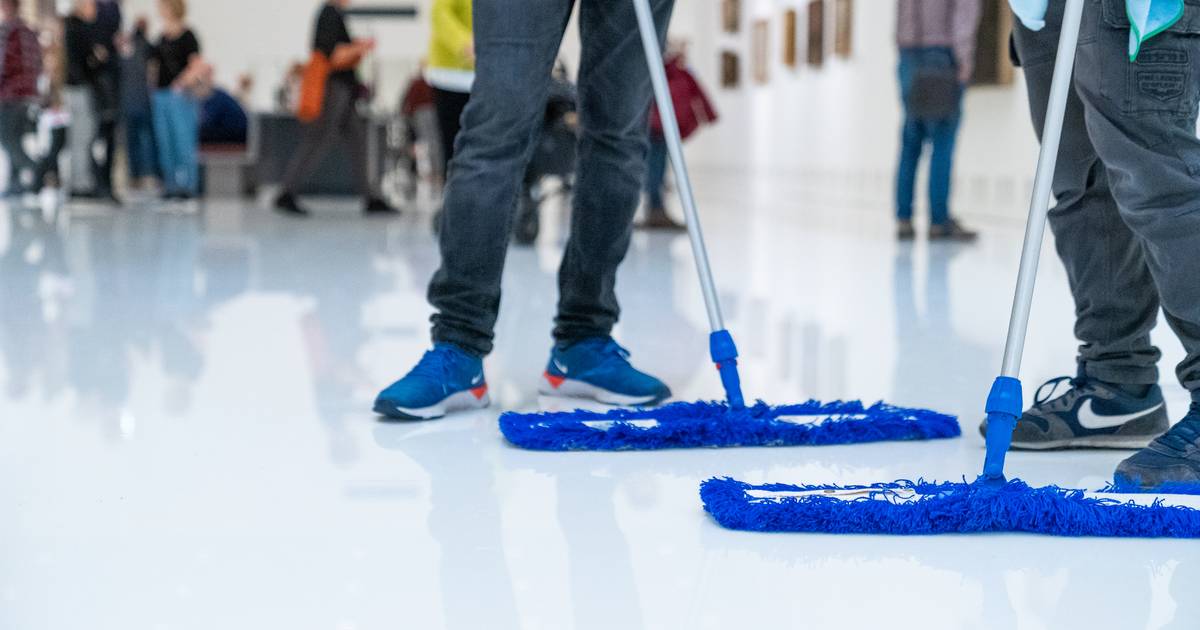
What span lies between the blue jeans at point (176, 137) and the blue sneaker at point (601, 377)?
7.74 meters

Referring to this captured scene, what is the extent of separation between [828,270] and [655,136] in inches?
110

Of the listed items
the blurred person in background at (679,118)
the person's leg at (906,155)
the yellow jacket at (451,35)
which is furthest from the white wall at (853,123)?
the yellow jacket at (451,35)

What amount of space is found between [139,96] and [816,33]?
16.1 ft

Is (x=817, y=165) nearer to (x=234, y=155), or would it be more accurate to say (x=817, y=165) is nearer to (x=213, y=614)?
(x=234, y=155)

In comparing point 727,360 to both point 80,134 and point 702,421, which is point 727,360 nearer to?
point 702,421

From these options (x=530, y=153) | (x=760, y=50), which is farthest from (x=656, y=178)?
(x=760, y=50)

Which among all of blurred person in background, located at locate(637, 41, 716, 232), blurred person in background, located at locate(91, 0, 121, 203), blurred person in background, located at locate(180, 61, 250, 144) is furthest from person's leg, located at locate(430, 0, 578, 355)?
blurred person in background, located at locate(180, 61, 250, 144)

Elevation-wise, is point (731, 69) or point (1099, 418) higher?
point (1099, 418)

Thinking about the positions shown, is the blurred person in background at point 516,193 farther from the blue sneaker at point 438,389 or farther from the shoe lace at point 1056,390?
the shoe lace at point 1056,390

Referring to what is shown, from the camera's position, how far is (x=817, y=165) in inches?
430

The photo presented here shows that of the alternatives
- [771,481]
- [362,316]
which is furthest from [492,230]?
[362,316]

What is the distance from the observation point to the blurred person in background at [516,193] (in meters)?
1.89

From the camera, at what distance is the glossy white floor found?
43.9 inches

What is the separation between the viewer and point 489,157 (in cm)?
194
